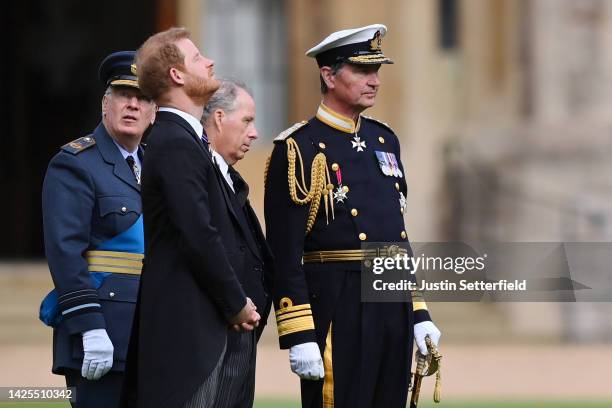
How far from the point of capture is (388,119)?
1418 cm

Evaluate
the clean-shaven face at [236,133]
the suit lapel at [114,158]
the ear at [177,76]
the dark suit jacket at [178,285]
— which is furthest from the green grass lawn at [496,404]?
the ear at [177,76]

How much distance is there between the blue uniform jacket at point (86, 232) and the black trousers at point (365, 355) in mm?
683

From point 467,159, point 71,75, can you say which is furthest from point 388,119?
point 71,75

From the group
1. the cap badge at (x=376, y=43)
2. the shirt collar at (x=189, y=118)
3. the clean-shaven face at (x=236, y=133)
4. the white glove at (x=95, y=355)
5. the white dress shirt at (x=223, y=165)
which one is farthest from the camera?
the cap badge at (x=376, y=43)

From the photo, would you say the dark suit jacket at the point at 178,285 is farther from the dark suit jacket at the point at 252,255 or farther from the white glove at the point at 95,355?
the white glove at the point at 95,355

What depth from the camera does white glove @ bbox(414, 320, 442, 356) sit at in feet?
18.1

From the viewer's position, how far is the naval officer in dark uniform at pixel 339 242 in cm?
536

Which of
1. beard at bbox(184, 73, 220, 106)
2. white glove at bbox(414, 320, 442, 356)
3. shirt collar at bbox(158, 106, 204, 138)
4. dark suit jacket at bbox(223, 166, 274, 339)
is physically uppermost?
beard at bbox(184, 73, 220, 106)

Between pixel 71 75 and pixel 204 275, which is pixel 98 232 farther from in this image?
pixel 71 75

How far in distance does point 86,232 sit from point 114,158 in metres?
0.33

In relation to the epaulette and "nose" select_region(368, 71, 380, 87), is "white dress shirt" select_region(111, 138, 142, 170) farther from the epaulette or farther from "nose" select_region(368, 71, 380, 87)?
"nose" select_region(368, 71, 380, 87)

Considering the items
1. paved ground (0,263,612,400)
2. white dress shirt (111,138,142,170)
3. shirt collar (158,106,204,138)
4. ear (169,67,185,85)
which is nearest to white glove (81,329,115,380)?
white dress shirt (111,138,142,170)

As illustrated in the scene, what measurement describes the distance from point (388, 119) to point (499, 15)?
1454mm

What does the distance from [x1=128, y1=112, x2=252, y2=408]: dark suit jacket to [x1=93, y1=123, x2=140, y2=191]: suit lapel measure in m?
0.81
